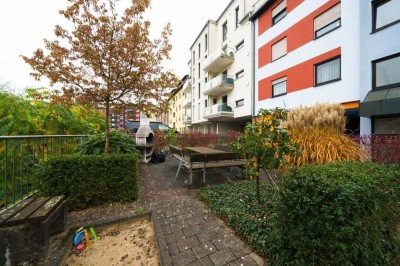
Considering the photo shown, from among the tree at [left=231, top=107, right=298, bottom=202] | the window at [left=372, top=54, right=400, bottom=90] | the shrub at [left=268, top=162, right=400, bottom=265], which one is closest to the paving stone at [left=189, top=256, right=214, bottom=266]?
the shrub at [left=268, top=162, right=400, bottom=265]

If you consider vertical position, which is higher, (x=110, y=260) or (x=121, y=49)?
(x=121, y=49)

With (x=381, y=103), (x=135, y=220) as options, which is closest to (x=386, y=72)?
(x=381, y=103)

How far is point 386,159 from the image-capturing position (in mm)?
4105

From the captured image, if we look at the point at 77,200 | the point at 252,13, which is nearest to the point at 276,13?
the point at 252,13

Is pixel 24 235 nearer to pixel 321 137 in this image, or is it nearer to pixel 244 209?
pixel 244 209

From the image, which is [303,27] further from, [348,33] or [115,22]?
[115,22]

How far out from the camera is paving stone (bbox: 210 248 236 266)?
192 centimetres

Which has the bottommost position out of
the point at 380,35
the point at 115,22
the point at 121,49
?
the point at 121,49

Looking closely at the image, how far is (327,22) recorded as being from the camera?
9289mm

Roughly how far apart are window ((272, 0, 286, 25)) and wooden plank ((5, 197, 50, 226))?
601 inches

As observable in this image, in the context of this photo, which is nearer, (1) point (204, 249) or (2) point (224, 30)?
(1) point (204, 249)

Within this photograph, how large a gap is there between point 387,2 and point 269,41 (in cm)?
666

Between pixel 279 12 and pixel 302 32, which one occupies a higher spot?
pixel 279 12

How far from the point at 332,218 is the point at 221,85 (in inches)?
690
